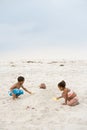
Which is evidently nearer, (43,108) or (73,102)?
(43,108)

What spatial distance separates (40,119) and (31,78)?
5.50 m

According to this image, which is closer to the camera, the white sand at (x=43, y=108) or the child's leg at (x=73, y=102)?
the white sand at (x=43, y=108)

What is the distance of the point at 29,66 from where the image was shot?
15477 millimetres

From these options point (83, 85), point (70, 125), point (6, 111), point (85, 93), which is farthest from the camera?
point (83, 85)

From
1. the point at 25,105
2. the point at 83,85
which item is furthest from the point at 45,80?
the point at 25,105

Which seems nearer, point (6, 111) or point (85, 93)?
point (6, 111)

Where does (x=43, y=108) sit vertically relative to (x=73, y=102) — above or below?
below

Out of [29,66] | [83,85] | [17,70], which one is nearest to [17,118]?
[83,85]

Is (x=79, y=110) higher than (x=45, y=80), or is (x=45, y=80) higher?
(x=45, y=80)

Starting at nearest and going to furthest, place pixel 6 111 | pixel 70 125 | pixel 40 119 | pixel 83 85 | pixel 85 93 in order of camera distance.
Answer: pixel 70 125, pixel 40 119, pixel 6 111, pixel 85 93, pixel 83 85

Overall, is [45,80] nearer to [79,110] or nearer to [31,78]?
[31,78]

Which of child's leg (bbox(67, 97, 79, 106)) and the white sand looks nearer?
the white sand

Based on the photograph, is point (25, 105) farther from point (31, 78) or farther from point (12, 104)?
point (31, 78)

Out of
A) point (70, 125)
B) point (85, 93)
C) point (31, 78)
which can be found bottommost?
point (70, 125)
